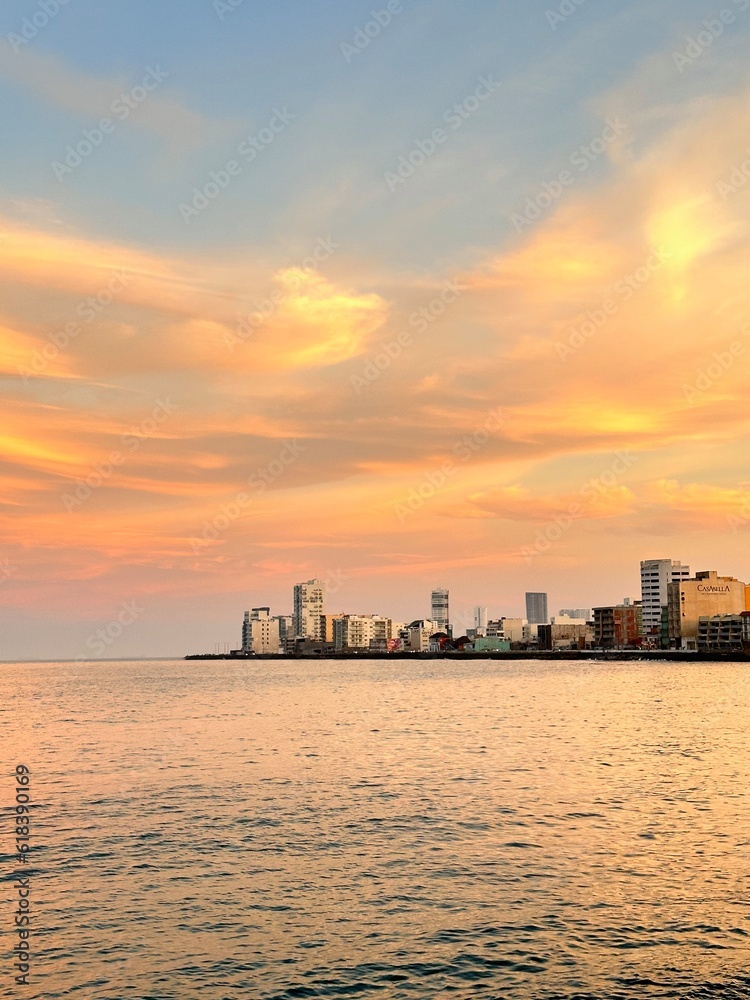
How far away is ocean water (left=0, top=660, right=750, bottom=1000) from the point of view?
25266 millimetres

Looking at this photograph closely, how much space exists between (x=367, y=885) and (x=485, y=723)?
68.9 meters

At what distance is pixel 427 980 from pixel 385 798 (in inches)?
1077

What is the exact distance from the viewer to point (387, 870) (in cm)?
3584

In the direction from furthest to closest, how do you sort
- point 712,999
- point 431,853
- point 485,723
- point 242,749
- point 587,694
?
point 587,694
point 485,723
point 242,749
point 431,853
point 712,999

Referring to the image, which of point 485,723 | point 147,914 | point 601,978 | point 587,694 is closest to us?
point 601,978

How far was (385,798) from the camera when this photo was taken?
51.7 m

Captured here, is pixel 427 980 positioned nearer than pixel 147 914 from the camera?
Yes

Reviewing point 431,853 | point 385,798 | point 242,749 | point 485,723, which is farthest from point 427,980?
point 485,723

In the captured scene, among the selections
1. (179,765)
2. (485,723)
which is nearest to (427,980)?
(179,765)

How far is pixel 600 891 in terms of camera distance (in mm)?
32375

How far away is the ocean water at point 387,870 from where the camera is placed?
2527 centimetres

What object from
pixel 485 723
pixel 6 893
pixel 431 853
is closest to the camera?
pixel 6 893

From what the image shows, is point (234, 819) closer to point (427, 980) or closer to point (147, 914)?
point (147, 914)

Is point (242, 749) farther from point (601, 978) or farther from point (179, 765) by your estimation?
point (601, 978)
